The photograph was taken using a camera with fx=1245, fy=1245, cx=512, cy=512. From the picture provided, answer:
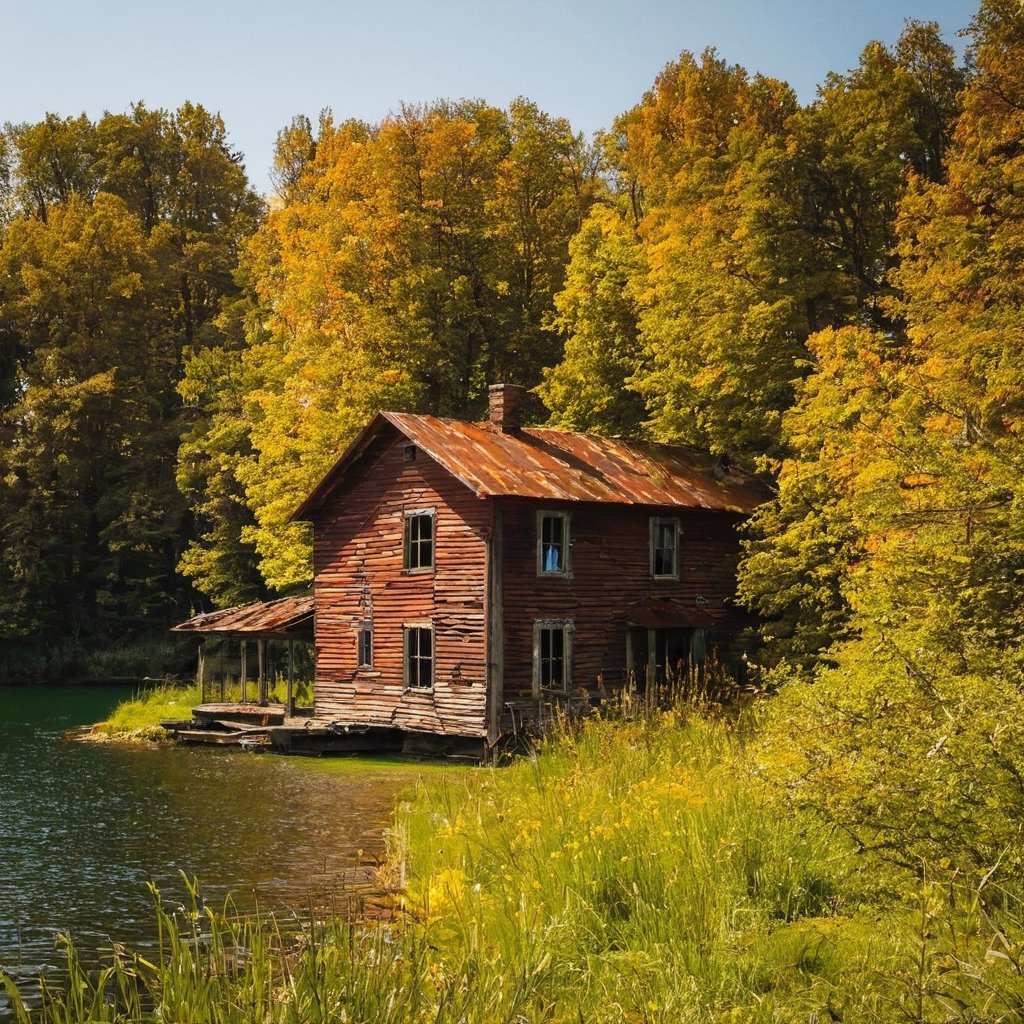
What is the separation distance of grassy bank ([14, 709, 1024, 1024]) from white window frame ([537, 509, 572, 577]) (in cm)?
1672

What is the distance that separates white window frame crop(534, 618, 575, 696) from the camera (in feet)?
96.6

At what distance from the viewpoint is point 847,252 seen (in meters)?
35.9

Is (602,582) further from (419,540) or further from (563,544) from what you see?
(419,540)

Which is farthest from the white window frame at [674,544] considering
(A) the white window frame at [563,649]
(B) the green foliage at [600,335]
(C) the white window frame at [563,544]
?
(B) the green foliage at [600,335]

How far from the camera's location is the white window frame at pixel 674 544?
107 feet

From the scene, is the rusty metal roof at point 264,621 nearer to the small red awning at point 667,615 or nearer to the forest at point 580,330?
the forest at point 580,330

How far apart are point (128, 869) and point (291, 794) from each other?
267 inches

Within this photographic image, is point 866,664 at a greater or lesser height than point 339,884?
greater

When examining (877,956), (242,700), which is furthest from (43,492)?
(877,956)

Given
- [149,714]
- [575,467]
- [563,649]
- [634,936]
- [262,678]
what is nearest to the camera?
[634,936]

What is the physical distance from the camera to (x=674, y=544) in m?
33.1

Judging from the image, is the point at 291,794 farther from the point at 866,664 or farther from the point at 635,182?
the point at 635,182

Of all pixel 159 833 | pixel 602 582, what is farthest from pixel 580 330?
pixel 159 833

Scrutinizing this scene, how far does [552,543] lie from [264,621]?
31.5 ft
